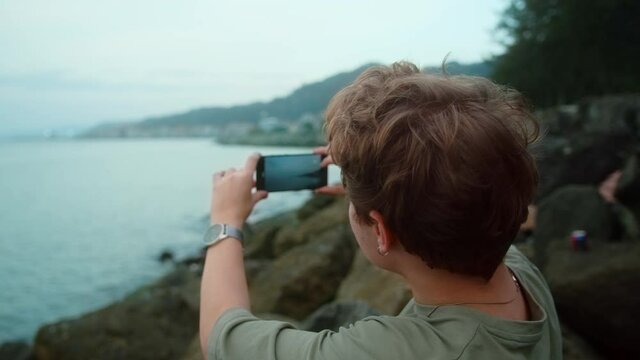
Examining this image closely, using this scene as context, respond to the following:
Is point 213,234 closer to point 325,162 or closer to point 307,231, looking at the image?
point 325,162

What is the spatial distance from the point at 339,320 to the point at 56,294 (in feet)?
31.8

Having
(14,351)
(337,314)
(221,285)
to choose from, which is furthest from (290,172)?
(14,351)

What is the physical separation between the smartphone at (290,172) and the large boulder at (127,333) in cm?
415

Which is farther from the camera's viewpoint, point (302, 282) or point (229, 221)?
point (302, 282)

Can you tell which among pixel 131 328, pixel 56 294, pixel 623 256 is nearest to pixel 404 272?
pixel 623 256

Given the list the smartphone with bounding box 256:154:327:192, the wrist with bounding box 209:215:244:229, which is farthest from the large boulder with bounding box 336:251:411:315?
the wrist with bounding box 209:215:244:229

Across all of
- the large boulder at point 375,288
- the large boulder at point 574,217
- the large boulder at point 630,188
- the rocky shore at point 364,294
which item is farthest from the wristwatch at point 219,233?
the large boulder at point 630,188

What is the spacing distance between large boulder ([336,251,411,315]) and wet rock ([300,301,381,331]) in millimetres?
792

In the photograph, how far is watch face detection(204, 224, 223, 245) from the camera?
1430 mm

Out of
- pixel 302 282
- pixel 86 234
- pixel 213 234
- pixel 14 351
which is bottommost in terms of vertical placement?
pixel 86 234

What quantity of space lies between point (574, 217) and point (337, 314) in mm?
3354

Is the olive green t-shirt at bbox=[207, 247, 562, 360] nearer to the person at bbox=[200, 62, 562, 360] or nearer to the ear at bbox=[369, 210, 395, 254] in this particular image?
the person at bbox=[200, 62, 562, 360]

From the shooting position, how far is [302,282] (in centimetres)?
569

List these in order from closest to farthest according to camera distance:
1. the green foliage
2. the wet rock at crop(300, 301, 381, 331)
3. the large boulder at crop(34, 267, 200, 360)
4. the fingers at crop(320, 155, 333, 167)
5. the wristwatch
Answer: the wristwatch → the fingers at crop(320, 155, 333, 167) → the wet rock at crop(300, 301, 381, 331) → the large boulder at crop(34, 267, 200, 360) → the green foliage
